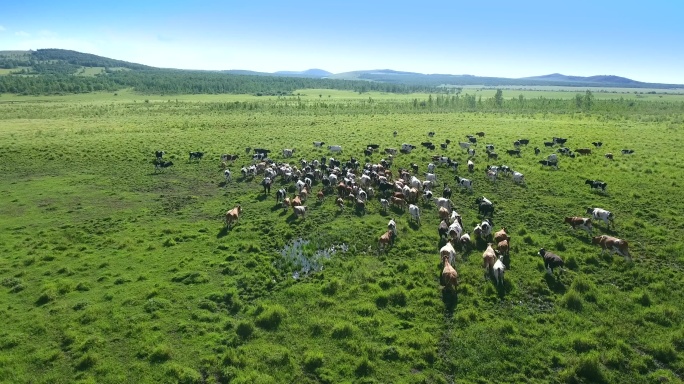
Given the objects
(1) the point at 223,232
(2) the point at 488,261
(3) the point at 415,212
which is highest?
(3) the point at 415,212

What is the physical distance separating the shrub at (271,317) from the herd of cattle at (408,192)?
6.25 m

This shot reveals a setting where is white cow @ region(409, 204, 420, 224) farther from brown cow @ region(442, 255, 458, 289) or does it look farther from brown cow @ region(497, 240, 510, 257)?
brown cow @ region(442, 255, 458, 289)

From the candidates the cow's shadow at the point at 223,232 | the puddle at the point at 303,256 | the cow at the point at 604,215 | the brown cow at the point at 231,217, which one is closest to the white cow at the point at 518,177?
the cow at the point at 604,215

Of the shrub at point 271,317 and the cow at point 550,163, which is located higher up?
the cow at point 550,163

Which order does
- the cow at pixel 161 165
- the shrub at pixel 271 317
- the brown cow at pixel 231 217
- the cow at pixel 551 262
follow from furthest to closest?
the cow at pixel 161 165 < the brown cow at pixel 231 217 < the cow at pixel 551 262 < the shrub at pixel 271 317

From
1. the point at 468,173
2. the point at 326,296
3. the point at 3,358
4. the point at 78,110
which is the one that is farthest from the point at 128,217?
the point at 78,110

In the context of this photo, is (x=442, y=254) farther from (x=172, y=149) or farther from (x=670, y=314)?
(x=172, y=149)

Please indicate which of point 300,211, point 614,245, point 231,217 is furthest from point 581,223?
point 231,217

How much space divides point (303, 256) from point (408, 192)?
29.8ft

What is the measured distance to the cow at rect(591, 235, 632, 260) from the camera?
55.9 feet

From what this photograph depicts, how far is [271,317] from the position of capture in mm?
13328

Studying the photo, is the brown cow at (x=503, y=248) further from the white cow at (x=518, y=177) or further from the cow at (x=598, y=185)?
the cow at (x=598, y=185)

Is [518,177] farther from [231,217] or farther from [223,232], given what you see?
[223,232]

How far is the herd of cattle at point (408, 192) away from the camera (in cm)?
1725
